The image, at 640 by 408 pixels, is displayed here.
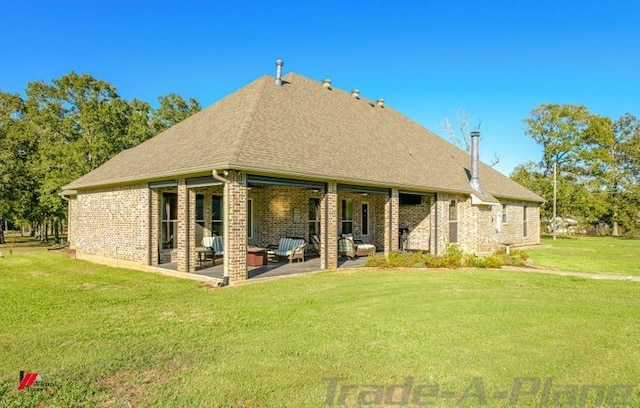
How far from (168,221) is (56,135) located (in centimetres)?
2251

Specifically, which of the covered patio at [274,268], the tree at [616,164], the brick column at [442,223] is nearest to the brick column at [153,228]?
the covered patio at [274,268]

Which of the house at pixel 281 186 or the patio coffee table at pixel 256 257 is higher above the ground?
the house at pixel 281 186

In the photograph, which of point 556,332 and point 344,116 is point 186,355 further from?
point 344,116

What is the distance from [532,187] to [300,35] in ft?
92.2

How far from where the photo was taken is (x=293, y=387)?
13.1 ft

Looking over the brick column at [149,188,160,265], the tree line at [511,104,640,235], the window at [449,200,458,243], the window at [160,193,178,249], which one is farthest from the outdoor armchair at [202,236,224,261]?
the tree line at [511,104,640,235]

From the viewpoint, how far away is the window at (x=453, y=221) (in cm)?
1815

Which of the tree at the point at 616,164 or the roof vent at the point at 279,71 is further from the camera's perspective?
the tree at the point at 616,164

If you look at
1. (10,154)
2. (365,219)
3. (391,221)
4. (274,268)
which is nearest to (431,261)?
(391,221)

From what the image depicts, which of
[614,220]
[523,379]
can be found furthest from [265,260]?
[614,220]

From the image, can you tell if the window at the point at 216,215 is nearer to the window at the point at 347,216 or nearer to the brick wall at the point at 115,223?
the brick wall at the point at 115,223

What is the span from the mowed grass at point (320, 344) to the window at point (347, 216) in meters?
8.37

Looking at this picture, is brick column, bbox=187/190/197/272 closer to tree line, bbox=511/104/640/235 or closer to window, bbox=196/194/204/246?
window, bbox=196/194/204/246

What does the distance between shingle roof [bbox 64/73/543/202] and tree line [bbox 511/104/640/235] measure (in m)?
21.3
